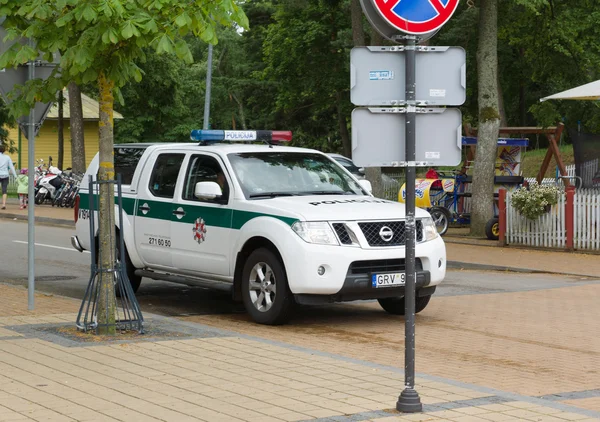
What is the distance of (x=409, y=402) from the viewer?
652 centimetres

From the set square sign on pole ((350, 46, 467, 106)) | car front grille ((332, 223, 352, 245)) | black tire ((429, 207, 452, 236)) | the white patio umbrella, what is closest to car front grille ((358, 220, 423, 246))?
car front grille ((332, 223, 352, 245))

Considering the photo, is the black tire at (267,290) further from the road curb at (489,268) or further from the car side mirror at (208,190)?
the road curb at (489,268)

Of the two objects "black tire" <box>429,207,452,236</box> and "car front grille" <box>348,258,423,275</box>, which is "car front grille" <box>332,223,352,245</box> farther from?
"black tire" <box>429,207,452,236</box>

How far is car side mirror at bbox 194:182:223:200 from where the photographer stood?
37.1 feet

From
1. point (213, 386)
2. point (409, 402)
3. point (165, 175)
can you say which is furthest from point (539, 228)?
point (409, 402)

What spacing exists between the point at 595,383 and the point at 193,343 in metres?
3.44

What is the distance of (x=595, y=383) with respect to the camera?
7988 mm

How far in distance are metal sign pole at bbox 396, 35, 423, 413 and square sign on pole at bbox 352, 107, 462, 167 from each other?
0.18ft

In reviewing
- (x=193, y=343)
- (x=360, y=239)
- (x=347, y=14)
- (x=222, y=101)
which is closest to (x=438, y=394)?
(x=193, y=343)

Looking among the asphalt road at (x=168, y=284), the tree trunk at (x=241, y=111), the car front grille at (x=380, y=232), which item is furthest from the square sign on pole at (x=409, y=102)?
the tree trunk at (x=241, y=111)

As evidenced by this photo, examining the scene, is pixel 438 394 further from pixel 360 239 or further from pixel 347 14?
pixel 347 14

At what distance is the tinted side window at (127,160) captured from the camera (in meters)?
13.2

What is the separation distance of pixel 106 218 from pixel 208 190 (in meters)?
1.75

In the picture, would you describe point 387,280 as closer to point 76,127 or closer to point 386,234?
point 386,234
